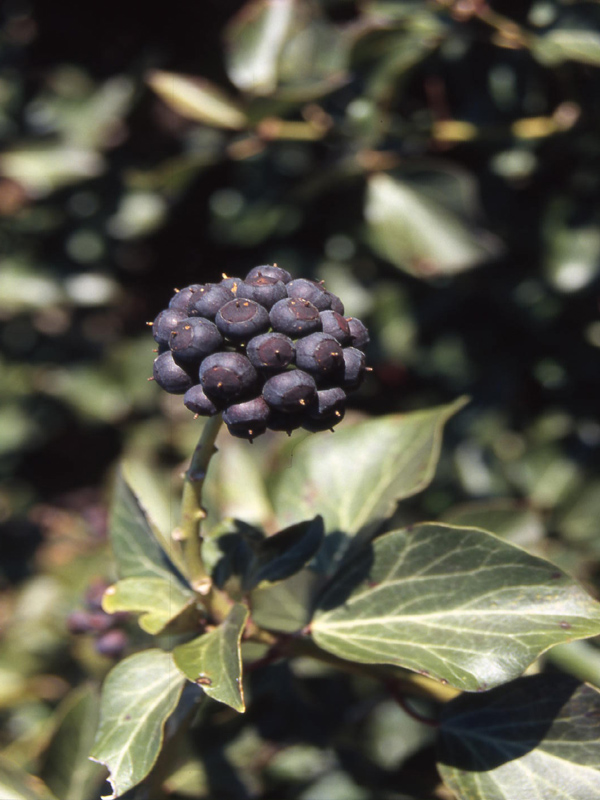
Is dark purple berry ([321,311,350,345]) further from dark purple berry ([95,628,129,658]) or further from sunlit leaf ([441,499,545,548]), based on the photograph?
dark purple berry ([95,628,129,658])

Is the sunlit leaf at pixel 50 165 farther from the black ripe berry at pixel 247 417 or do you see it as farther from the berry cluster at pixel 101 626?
the black ripe berry at pixel 247 417

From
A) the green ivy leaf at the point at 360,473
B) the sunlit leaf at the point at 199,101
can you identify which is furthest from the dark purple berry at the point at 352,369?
the sunlit leaf at the point at 199,101

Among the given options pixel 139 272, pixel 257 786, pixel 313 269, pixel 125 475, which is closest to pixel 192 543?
pixel 125 475

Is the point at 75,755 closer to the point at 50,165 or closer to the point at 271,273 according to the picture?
the point at 271,273

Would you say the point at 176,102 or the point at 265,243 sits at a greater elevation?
the point at 176,102

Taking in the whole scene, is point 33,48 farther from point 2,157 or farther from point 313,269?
point 313,269

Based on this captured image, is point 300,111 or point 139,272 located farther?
point 139,272

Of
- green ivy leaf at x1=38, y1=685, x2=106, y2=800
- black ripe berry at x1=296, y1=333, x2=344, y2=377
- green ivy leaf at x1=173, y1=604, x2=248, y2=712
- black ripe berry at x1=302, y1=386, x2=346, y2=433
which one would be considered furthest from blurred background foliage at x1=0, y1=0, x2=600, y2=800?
black ripe berry at x1=296, y1=333, x2=344, y2=377
